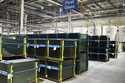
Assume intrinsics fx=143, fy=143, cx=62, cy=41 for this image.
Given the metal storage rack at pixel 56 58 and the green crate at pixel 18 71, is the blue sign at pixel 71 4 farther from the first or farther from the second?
the green crate at pixel 18 71

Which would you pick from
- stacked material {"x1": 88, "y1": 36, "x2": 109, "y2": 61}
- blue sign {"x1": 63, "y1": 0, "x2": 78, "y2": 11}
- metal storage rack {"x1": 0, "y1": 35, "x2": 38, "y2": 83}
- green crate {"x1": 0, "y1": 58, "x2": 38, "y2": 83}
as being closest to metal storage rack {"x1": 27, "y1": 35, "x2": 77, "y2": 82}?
metal storage rack {"x1": 0, "y1": 35, "x2": 38, "y2": 83}

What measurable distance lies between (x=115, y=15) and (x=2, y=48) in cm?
877

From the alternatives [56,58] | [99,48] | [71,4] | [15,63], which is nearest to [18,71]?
[15,63]

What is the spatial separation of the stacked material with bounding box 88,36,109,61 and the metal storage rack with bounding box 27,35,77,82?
14.0ft

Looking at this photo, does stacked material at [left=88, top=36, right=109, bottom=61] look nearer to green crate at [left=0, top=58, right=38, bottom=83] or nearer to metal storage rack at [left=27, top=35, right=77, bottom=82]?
metal storage rack at [left=27, top=35, right=77, bottom=82]

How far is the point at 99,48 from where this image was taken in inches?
360

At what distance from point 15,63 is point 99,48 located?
679cm

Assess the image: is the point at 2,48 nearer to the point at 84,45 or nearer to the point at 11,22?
the point at 84,45

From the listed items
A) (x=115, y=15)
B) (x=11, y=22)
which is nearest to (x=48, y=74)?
(x=115, y=15)

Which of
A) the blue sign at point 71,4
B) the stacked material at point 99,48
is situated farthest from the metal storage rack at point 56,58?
the stacked material at point 99,48

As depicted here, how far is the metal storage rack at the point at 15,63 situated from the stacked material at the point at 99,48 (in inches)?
214

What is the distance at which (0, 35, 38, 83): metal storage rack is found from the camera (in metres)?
3.26

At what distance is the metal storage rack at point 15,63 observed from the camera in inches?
128

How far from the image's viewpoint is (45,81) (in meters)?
4.64
